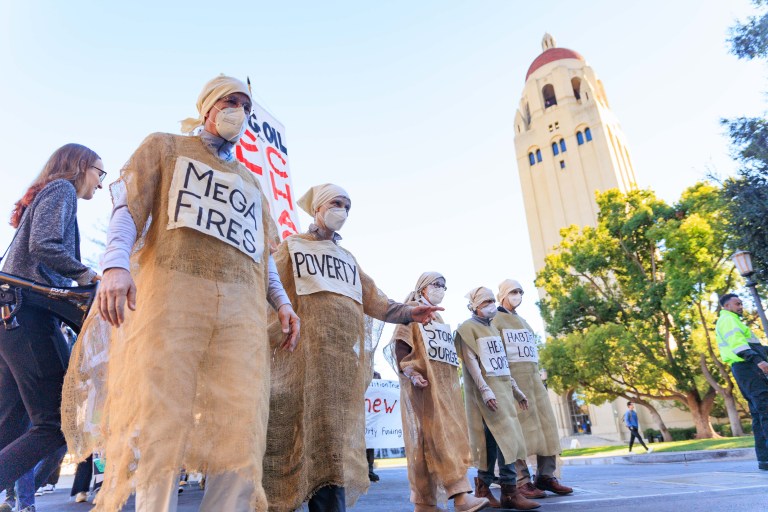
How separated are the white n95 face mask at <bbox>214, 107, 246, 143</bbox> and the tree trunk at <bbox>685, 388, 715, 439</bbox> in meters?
24.6

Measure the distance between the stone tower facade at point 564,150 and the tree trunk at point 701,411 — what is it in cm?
1756

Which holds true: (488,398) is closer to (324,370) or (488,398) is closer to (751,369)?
(324,370)

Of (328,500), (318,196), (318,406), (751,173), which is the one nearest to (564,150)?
(751,173)

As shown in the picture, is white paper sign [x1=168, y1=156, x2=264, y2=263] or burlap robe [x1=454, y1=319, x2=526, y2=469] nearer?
white paper sign [x1=168, y1=156, x2=264, y2=263]

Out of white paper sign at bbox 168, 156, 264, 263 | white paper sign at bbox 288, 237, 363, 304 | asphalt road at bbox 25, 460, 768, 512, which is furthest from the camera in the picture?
asphalt road at bbox 25, 460, 768, 512

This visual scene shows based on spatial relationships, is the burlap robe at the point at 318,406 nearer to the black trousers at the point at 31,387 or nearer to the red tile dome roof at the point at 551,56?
the black trousers at the point at 31,387

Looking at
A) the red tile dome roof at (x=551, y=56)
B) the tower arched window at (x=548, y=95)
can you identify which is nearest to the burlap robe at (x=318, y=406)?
the tower arched window at (x=548, y=95)

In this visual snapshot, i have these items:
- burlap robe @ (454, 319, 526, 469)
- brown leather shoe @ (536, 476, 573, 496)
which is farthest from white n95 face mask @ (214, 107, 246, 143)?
brown leather shoe @ (536, 476, 573, 496)

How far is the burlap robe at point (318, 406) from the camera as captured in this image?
2695 millimetres

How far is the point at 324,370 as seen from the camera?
2.88 meters

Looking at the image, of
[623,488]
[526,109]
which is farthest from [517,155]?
[623,488]

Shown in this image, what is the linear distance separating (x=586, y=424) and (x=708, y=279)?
22.7 m

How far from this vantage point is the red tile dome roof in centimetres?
4797

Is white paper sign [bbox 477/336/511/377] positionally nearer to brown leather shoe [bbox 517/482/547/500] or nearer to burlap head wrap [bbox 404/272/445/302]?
burlap head wrap [bbox 404/272/445/302]
